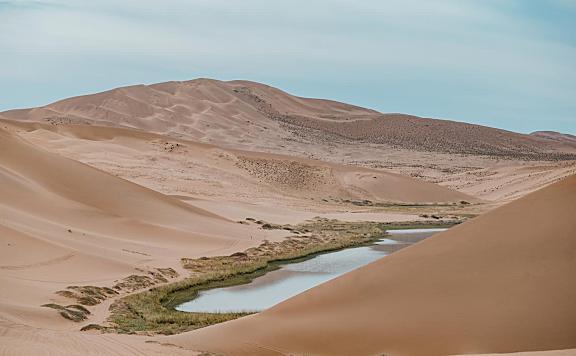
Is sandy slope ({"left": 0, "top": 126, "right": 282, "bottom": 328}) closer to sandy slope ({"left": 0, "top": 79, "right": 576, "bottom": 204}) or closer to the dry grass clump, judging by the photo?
the dry grass clump

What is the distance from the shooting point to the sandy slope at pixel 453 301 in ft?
40.9

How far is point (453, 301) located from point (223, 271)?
16.1 meters

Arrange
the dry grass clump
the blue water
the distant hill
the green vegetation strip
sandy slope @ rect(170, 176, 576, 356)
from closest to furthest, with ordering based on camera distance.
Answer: sandy slope @ rect(170, 176, 576, 356), the dry grass clump, the green vegetation strip, the blue water, the distant hill

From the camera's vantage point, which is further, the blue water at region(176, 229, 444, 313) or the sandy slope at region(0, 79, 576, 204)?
the sandy slope at region(0, 79, 576, 204)

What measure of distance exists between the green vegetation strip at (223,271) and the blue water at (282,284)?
56cm

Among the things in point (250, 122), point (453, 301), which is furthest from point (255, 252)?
point (250, 122)

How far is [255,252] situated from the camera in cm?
3466

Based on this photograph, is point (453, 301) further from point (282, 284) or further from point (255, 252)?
point (255, 252)

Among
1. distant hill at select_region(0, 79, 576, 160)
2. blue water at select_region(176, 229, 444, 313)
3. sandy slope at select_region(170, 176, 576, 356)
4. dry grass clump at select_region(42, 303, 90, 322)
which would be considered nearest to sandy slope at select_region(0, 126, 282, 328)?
dry grass clump at select_region(42, 303, 90, 322)

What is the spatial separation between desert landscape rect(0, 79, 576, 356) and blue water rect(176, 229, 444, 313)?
1.87 ft

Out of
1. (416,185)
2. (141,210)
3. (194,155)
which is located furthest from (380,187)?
(141,210)

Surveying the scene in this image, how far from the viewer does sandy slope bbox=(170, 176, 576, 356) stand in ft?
40.9

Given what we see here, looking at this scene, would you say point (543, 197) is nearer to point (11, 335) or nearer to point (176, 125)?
point (11, 335)

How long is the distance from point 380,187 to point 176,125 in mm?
68681
